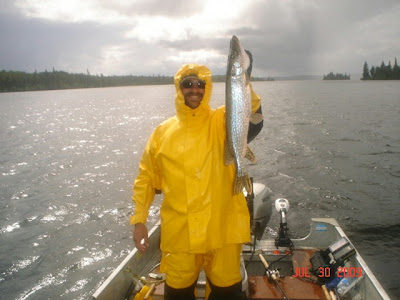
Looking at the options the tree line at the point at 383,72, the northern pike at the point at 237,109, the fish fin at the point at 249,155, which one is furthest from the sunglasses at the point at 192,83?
the tree line at the point at 383,72

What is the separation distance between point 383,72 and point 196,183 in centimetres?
19324

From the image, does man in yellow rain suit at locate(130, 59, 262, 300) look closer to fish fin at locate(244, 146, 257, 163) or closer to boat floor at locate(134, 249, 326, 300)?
fish fin at locate(244, 146, 257, 163)

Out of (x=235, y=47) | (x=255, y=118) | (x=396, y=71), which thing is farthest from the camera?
(x=396, y=71)

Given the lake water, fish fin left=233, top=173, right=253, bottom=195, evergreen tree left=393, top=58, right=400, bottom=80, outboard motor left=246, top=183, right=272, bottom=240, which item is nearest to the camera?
fish fin left=233, top=173, right=253, bottom=195

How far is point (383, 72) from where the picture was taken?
165 meters

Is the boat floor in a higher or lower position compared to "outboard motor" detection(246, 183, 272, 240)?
lower

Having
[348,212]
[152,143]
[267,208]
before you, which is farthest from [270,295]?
[348,212]

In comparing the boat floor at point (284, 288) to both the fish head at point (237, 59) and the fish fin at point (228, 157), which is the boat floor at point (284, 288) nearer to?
the fish fin at point (228, 157)

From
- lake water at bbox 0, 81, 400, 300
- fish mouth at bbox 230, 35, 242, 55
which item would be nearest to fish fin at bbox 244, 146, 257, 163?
fish mouth at bbox 230, 35, 242, 55

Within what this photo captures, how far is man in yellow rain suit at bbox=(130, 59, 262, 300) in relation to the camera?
12.7 feet

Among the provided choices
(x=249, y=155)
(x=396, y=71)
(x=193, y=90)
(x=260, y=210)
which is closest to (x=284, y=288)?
(x=260, y=210)

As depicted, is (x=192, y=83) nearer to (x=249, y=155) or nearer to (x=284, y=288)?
(x=249, y=155)

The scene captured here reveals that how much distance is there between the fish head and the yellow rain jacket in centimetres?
50

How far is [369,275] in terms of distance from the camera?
530cm
